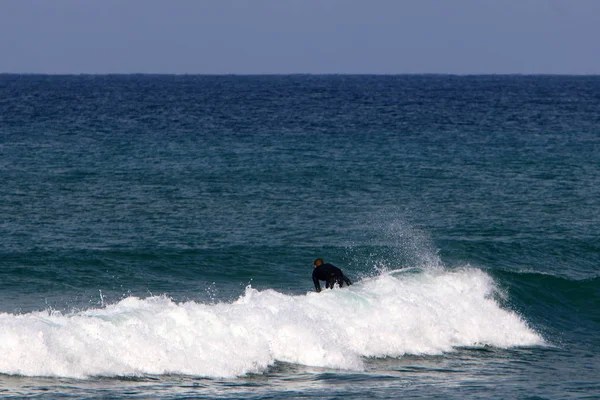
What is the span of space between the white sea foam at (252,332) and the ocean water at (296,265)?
1.6 inches

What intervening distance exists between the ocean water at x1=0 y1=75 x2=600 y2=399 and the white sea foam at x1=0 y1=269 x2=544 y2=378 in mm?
40

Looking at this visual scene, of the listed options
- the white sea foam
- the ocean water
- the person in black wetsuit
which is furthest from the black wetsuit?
the ocean water

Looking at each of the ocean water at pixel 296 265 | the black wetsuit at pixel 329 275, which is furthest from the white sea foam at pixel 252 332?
the black wetsuit at pixel 329 275

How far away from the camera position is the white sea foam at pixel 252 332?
16625mm

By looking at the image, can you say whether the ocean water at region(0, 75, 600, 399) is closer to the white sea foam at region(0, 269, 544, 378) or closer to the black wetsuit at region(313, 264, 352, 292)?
the white sea foam at region(0, 269, 544, 378)

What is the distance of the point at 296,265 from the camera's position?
2631 centimetres

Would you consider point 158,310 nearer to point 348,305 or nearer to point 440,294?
point 348,305

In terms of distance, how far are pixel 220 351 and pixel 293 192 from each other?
18.7 meters

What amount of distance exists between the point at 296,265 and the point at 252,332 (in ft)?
26.8

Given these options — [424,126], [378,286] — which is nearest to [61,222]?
[378,286]

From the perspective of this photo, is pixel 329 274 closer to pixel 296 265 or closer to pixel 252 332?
pixel 252 332

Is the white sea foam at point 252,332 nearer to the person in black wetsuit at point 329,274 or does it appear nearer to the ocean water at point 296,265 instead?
the ocean water at point 296,265

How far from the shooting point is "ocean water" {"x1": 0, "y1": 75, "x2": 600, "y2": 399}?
664 inches

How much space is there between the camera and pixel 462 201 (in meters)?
35.1
